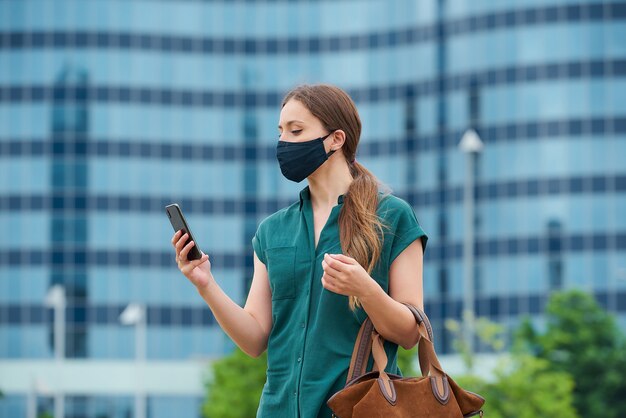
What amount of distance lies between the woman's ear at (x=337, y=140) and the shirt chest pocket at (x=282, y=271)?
16.5 inches

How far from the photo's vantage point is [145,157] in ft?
295

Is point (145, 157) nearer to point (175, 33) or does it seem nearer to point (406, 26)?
point (175, 33)

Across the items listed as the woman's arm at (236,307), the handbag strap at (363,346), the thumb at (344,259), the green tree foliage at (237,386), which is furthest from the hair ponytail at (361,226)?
the green tree foliage at (237,386)

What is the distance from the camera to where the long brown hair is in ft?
18.4

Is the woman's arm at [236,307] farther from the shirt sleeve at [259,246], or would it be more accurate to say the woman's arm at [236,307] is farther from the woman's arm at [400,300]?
the woman's arm at [400,300]

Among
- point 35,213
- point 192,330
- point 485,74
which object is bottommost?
point 192,330

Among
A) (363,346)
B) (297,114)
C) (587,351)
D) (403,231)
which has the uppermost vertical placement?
(297,114)

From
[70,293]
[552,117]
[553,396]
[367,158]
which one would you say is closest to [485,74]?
[552,117]

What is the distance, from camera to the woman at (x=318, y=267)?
553 centimetres

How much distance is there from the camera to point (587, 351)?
67.0 metres

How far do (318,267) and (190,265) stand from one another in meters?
0.49

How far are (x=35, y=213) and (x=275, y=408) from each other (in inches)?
3280

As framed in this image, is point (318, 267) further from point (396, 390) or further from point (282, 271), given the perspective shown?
point (396, 390)

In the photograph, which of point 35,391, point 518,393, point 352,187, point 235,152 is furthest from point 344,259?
point 235,152
